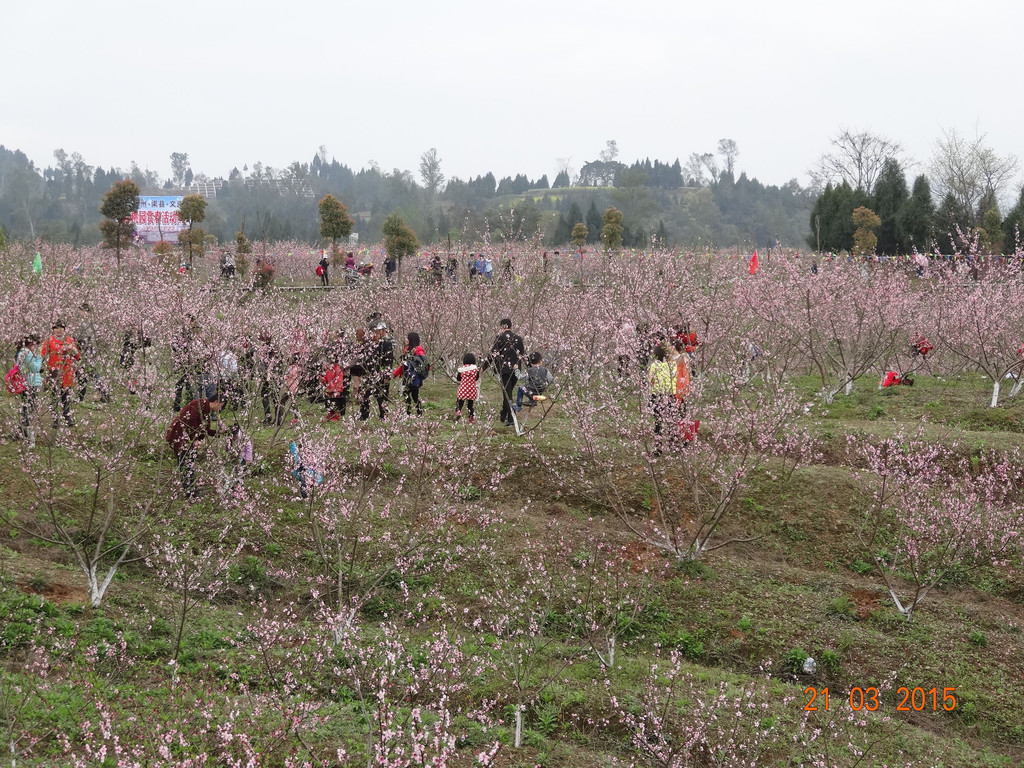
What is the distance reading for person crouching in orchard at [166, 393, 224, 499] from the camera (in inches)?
318

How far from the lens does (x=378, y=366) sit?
11.2m

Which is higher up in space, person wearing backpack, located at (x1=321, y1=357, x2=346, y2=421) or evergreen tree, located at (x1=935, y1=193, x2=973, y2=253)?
evergreen tree, located at (x1=935, y1=193, x2=973, y2=253)

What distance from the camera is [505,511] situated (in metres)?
→ 9.77

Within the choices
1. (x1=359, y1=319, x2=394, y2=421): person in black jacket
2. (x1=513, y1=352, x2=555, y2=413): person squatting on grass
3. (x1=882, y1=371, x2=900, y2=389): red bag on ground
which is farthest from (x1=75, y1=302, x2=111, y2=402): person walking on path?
(x1=882, y1=371, x2=900, y2=389): red bag on ground

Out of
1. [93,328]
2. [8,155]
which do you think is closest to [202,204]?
[93,328]

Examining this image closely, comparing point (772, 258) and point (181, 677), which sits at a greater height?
point (772, 258)

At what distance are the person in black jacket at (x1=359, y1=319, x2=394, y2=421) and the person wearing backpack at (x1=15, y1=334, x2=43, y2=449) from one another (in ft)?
12.3

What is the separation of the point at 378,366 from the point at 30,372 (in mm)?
4142

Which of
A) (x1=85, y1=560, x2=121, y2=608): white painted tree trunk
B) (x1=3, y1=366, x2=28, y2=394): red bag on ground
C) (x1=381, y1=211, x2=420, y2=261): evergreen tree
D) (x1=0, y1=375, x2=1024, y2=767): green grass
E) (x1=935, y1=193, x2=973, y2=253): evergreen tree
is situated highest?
(x1=935, y1=193, x2=973, y2=253): evergreen tree

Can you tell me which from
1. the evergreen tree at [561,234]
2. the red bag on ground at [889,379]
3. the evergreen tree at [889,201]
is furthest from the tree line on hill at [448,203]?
the red bag on ground at [889,379]

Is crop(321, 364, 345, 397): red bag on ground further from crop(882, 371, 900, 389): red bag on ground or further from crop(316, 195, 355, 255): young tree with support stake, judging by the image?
crop(316, 195, 355, 255): young tree with support stake

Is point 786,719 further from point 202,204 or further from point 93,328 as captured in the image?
point 202,204

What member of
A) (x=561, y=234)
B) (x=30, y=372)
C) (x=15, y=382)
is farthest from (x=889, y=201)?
(x=15, y=382)

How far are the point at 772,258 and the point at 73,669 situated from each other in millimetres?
20973
